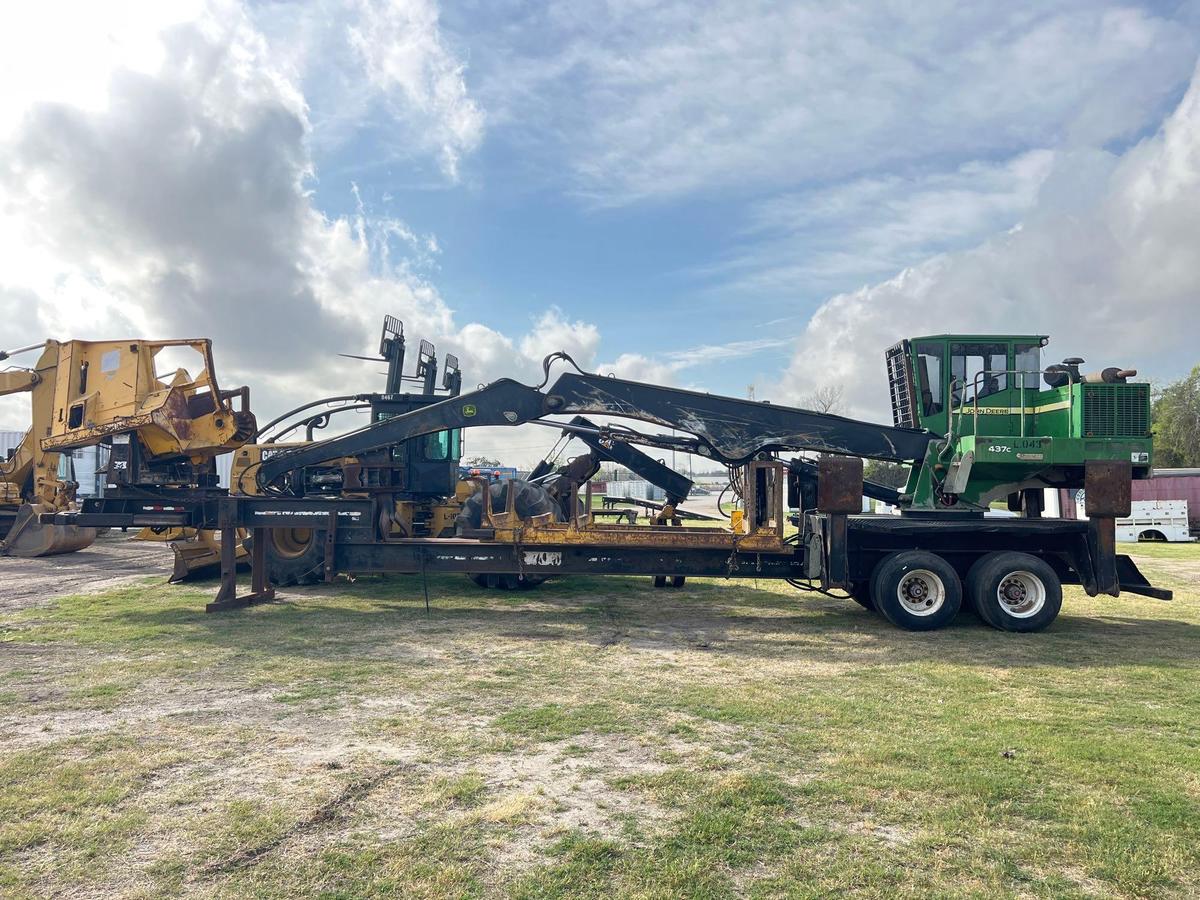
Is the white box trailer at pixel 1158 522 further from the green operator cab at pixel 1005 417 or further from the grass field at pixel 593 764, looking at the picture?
the grass field at pixel 593 764

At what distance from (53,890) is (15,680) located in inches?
168

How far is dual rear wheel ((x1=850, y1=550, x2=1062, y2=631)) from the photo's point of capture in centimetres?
947

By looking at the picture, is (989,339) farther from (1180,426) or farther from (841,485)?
(1180,426)

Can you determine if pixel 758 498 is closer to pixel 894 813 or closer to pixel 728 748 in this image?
pixel 728 748

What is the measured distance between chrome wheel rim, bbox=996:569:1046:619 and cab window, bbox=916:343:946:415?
8.10 feet

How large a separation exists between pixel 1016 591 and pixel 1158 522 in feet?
75.2

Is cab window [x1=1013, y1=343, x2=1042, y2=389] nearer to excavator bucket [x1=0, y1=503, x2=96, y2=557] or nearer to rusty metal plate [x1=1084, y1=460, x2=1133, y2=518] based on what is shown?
rusty metal plate [x1=1084, y1=460, x2=1133, y2=518]

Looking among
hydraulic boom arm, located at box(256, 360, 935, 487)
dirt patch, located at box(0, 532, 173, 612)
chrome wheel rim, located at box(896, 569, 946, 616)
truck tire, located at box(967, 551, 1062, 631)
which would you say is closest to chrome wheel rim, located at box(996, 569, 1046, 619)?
truck tire, located at box(967, 551, 1062, 631)

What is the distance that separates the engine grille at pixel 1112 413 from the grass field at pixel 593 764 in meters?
2.46

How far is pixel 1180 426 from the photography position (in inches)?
1880

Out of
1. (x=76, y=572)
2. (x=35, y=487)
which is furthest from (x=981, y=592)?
(x=35, y=487)

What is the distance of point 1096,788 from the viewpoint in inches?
180

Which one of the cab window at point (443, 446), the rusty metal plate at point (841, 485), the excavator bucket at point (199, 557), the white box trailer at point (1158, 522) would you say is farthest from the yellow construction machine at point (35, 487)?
the white box trailer at point (1158, 522)

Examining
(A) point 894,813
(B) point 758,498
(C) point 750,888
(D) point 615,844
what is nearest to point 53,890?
(D) point 615,844
